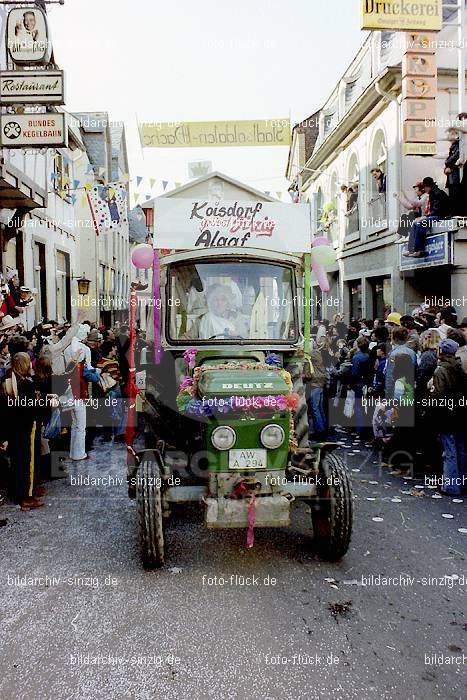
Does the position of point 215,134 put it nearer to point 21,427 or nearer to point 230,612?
point 21,427

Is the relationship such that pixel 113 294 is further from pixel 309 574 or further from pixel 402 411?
pixel 309 574

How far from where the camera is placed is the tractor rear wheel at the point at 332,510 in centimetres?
473

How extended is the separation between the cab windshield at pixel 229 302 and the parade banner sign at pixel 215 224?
207mm

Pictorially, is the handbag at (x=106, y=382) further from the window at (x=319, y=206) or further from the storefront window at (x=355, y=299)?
the window at (x=319, y=206)

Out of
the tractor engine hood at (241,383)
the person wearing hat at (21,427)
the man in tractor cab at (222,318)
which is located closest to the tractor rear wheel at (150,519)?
the tractor engine hood at (241,383)

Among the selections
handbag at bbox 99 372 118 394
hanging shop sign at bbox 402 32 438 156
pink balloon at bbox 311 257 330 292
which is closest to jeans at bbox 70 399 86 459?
handbag at bbox 99 372 118 394

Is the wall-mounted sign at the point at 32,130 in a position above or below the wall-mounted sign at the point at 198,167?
below

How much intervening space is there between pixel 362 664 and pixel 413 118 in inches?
454

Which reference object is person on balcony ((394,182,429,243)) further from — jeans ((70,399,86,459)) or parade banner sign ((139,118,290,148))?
jeans ((70,399,86,459))

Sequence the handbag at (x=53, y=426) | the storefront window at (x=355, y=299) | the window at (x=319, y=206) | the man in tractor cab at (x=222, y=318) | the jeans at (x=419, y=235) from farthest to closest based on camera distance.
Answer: the window at (x=319, y=206)
the storefront window at (x=355, y=299)
the jeans at (x=419, y=235)
the handbag at (x=53, y=426)
the man in tractor cab at (x=222, y=318)

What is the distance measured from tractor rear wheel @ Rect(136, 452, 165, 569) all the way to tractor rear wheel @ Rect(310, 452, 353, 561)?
134 cm

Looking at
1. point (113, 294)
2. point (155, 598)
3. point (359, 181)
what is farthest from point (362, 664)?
point (113, 294)

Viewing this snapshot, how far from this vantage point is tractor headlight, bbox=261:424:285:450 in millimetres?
4680

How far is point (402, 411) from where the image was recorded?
767 cm
